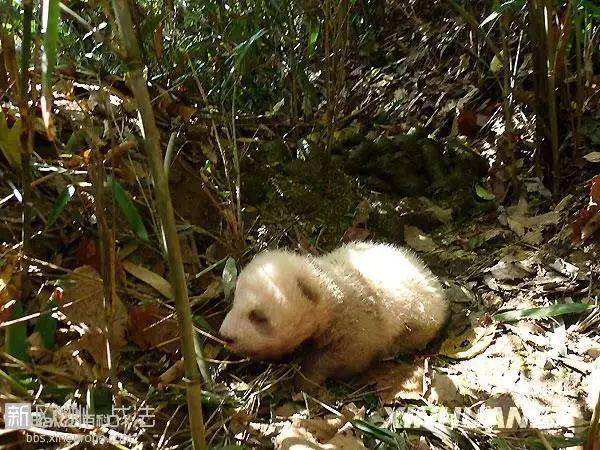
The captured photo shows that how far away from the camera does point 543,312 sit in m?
3.03

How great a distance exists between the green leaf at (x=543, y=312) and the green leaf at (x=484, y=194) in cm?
119

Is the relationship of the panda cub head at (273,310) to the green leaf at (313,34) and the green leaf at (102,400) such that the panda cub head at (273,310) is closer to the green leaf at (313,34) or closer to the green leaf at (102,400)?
the green leaf at (102,400)

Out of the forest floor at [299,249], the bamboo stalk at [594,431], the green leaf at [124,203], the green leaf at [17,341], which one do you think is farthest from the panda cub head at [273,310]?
the bamboo stalk at [594,431]

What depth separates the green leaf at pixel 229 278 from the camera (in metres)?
3.12

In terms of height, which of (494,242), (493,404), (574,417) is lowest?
(574,417)

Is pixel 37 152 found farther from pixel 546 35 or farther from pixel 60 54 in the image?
pixel 546 35

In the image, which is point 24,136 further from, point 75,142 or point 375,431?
point 375,431

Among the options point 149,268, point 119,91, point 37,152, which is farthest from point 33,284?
point 119,91

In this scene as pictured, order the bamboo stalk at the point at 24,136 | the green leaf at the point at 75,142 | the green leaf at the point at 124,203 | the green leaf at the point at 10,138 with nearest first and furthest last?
the bamboo stalk at the point at 24,136 → the green leaf at the point at 10,138 → the green leaf at the point at 124,203 → the green leaf at the point at 75,142

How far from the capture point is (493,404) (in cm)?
259

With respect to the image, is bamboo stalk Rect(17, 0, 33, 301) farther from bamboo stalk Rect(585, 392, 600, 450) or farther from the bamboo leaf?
bamboo stalk Rect(585, 392, 600, 450)

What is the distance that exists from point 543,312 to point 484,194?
129 centimetres

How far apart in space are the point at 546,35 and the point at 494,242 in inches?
50.9

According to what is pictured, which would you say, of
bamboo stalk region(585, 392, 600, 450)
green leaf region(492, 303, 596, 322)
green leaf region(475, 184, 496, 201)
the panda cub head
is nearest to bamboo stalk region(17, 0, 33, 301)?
the panda cub head
